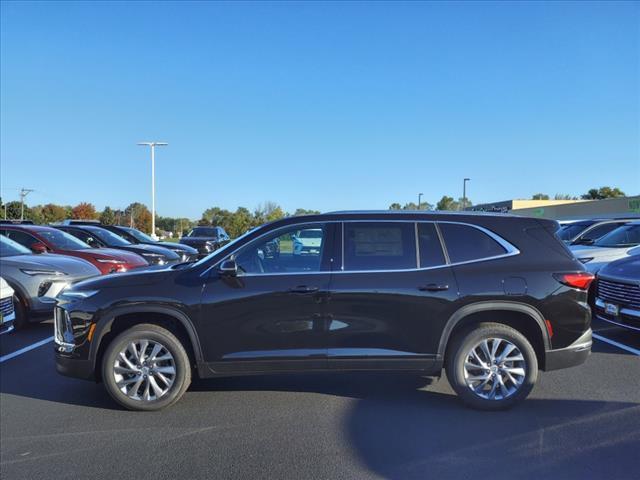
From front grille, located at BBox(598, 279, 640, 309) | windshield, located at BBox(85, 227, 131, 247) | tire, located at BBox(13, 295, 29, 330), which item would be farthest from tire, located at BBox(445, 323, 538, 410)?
windshield, located at BBox(85, 227, 131, 247)

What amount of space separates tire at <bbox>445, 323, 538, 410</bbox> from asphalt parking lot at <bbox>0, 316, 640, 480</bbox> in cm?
16

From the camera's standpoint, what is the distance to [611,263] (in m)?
7.46

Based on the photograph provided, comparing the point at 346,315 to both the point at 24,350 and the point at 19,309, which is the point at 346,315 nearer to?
the point at 24,350

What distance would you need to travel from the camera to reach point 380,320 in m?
4.47

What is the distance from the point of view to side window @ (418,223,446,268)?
4.62 meters

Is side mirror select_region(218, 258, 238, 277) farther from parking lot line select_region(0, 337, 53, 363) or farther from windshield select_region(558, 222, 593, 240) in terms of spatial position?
windshield select_region(558, 222, 593, 240)

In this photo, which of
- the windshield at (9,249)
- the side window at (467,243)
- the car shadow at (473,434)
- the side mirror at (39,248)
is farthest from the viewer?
the side mirror at (39,248)

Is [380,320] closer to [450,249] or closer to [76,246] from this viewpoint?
[450,249]

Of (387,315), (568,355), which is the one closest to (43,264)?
(387,315)

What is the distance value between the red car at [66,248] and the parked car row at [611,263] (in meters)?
8.02

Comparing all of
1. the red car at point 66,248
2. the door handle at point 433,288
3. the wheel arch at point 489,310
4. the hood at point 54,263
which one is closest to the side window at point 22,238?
the red car at point 66,248

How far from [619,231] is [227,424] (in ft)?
29.3

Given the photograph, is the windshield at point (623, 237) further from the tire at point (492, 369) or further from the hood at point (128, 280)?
the hood at point (128, 280)

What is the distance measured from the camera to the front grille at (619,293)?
6512 millimetres
